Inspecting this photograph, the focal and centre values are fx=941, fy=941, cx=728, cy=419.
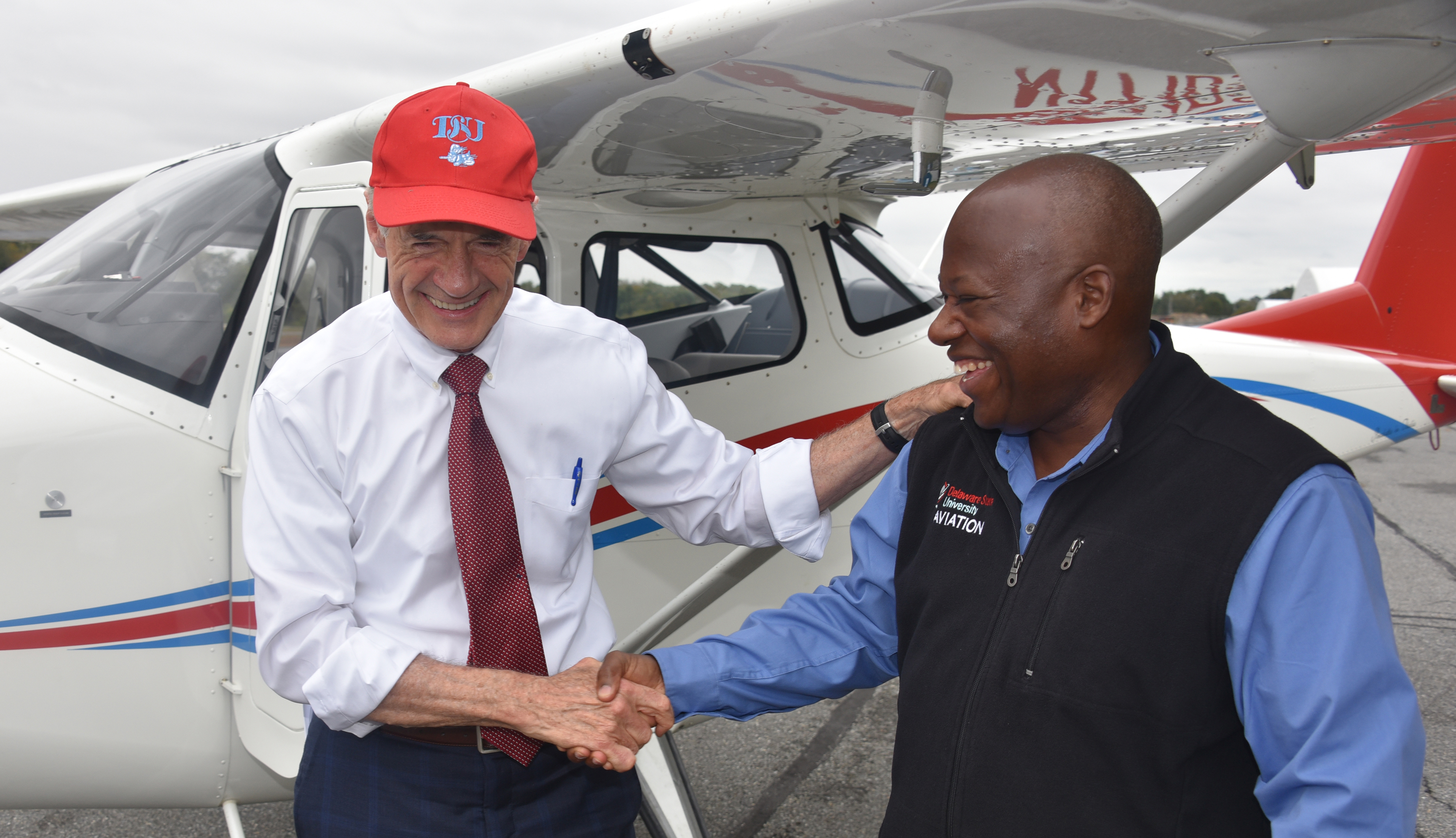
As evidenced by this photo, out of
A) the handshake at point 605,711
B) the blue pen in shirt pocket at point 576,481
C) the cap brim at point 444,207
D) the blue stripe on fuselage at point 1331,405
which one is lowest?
the handshake at point 605,711

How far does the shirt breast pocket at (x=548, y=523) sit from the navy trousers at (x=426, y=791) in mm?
312

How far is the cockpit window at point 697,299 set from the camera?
317 cm

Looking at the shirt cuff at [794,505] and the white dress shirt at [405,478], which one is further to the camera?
the shirt cuff at [794,505]

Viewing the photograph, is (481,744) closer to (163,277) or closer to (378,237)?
(378,237)

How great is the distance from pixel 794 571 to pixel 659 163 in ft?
4.99

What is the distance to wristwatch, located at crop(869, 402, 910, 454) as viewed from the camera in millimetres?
1887

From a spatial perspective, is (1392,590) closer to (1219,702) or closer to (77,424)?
(1219,702)

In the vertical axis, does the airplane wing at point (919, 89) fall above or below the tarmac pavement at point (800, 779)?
above

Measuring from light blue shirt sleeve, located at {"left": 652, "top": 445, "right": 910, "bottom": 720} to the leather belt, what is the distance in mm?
323

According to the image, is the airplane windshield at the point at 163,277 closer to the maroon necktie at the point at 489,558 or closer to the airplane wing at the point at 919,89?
the airplane wing at the point at 919,89

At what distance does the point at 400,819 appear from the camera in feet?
5.22

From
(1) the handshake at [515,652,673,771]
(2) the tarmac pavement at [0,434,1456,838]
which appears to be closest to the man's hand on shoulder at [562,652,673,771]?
(1) the handshake at [515,652,673,771]

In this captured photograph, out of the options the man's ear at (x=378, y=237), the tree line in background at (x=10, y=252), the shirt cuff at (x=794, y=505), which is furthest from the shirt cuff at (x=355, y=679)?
the tree line in background at (x=10, y=252)

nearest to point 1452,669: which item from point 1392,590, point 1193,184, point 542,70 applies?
point 1392,590
